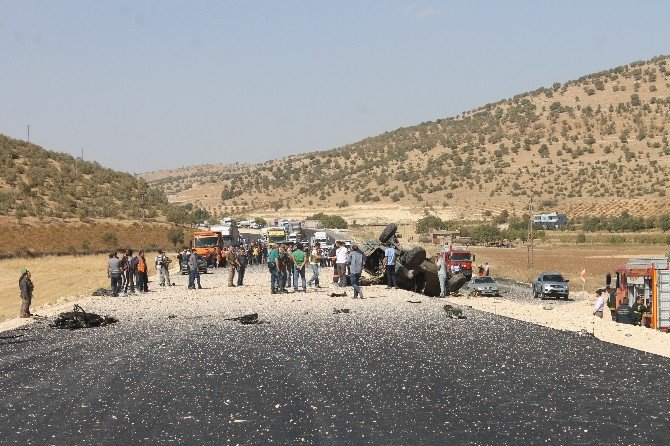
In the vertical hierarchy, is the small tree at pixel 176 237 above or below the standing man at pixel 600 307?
above

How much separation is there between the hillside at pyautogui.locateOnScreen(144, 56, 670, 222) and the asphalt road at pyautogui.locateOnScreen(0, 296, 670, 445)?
86.9m

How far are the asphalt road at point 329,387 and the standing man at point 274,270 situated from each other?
1093 centimetres

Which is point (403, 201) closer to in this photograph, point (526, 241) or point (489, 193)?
point (489, 193)

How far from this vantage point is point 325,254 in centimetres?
6994

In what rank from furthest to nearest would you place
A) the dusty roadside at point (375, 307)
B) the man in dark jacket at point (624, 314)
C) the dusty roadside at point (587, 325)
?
the man in dark jacket at point (624, 314)
the dusty roadside at point (375, 307)
the dusty roadside at point (587, 325)

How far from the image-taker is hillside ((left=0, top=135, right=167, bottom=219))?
97.3m

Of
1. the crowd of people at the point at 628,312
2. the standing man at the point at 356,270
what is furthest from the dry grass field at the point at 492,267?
the crowd of people at the point at 628,312

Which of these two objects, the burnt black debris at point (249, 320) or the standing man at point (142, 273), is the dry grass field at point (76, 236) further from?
the burnt black debris at point (249, 320)

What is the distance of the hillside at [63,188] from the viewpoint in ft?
319

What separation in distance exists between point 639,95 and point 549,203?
3526 cm

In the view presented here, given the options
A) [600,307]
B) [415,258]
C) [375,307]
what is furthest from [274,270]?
[600,307]

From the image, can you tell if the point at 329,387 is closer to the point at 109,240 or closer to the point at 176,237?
the point at 109,240

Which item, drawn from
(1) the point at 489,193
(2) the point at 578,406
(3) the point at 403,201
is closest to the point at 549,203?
(1) the point at 489,193

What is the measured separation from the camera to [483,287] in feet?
139
